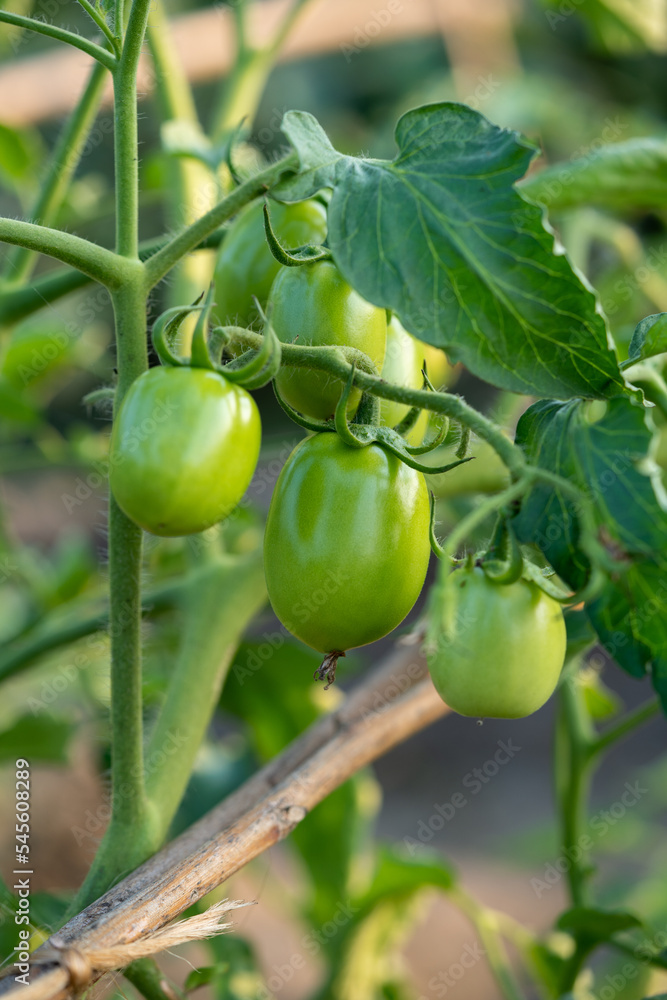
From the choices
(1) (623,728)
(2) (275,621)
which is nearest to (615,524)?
(1) (623,728)

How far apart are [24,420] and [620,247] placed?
2.02 ft

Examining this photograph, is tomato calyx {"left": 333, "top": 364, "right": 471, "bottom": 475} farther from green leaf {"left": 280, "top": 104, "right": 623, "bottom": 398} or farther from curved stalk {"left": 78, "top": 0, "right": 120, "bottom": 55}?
curved stalk {"left": 78, "top": 0, "right": 120, "bottom": 55}

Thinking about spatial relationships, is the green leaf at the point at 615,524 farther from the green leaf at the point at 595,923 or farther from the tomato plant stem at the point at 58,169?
the tomato plant stem at the point at 58,169

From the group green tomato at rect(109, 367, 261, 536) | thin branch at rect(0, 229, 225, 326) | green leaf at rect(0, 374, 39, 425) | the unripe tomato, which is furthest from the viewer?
green leaf at rect(0, 374, 39, 425)

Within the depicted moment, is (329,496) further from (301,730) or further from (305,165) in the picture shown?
(301,730)

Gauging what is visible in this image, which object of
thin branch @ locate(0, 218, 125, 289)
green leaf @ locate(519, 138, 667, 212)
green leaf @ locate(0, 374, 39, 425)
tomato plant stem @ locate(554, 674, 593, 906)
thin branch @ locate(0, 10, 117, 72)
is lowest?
tomato plant stem @ locate(554, 674, 593, 906)

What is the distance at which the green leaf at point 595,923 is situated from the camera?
1.75 ft

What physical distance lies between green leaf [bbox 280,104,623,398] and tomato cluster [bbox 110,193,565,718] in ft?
0.09

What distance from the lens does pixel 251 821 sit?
15.7 inches

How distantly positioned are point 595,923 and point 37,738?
0.45 m

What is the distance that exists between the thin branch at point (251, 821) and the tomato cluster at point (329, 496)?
94mm

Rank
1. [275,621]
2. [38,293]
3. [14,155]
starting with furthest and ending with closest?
1. [275,621]
2. [14,155]
3. [38,293]

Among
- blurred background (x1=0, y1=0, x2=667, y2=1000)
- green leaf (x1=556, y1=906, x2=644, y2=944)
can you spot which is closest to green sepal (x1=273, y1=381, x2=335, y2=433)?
blurred background (x1=0, y1=0, x2=667, y2=1000)

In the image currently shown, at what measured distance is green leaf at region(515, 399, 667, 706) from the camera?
0.29 meters
